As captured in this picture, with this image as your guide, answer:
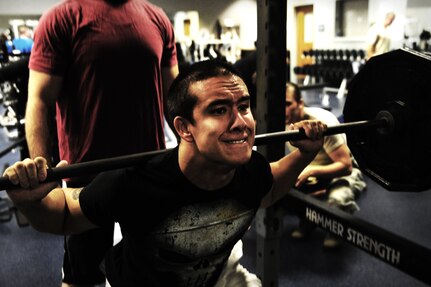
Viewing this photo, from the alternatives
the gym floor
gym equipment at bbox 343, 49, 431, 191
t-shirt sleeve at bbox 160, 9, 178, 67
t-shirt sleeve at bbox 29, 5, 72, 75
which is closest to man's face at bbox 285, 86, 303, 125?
the gym floor

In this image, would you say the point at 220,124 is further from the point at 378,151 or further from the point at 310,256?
the point at 310,256

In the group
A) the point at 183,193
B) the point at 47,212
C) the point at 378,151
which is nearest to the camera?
the point at 47,212

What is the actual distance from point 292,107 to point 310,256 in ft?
2.77

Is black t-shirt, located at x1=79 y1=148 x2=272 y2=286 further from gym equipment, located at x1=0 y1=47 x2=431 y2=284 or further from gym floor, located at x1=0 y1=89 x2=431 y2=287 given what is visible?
gym floor, located at x1=0 y1=89 x2=431 y2=287

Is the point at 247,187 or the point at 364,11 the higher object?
the point at 364,11

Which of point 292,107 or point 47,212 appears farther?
point 292,107

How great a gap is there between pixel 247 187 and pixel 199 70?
1.12ft

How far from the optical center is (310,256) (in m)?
2.42

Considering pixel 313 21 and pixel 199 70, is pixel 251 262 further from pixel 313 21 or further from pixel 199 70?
pixel 313 21

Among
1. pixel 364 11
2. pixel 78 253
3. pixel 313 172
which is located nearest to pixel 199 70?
pixel 78 253

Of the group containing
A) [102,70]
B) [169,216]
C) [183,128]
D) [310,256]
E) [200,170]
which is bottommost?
[310,256]

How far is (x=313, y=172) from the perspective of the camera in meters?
2.39

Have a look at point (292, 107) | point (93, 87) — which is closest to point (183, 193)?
point (93, 87)

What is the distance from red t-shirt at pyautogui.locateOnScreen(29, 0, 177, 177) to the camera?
1.24 meters
